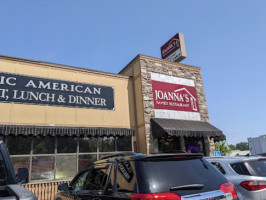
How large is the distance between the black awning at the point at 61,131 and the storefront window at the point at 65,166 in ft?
4.25

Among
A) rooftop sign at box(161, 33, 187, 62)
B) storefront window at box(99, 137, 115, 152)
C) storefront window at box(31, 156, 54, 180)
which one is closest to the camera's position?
storefront window at box(31, 156, 54, 180)

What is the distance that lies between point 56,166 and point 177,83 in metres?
8.97

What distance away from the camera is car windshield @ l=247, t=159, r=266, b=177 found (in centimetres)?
472

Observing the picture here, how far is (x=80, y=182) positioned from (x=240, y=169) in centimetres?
363

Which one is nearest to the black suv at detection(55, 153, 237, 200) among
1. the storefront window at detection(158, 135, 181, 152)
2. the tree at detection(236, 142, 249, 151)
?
the storefront window at detection(158, 135, 181, 152)

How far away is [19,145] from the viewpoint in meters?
9.53

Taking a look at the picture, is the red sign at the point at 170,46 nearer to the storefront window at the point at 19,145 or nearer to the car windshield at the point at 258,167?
the storefront window at the point at 19,145

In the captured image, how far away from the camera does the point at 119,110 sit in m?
12.5

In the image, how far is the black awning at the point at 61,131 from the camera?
9.00m

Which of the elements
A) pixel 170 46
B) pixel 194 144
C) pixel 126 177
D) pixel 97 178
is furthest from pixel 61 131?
pixel 170 46

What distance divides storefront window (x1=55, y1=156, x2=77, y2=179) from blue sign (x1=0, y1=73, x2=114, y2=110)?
2726 mm

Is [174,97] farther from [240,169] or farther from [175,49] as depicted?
[240,169]

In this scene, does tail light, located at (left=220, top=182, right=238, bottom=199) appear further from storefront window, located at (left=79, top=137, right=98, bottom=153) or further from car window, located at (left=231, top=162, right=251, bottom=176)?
storefront window, located at (left=79, top=137, right=98, bottom=153)

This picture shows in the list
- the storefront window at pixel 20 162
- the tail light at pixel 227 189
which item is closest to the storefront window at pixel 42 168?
the storefront window at pixel 20 162
